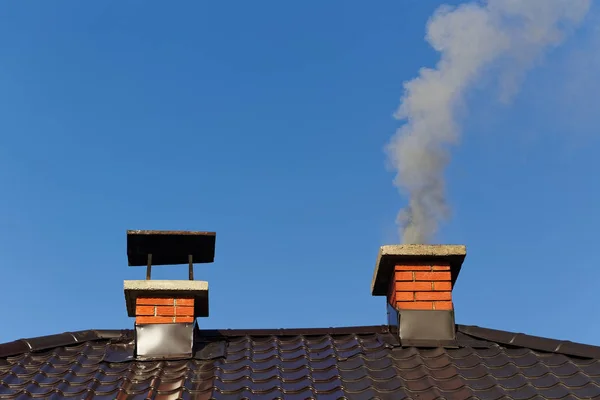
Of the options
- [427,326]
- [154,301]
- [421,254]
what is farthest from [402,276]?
[154,301]

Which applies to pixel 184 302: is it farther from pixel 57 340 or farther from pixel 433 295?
pixel 433 295

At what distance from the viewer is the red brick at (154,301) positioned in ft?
28.6

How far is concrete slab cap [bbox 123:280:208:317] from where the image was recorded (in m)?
8.60

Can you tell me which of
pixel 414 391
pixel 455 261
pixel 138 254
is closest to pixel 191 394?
pixel 414 391

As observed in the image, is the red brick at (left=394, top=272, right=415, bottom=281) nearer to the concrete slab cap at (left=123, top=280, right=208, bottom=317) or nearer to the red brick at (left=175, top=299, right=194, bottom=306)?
the concrete slab cap at (left=123, top=280, right=208, bottom=317)

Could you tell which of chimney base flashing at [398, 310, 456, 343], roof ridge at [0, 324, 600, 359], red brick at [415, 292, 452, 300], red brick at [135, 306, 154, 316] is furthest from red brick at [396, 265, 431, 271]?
red brick at [135, 306, 154, 316]

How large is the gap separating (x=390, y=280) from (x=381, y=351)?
3.57 feet

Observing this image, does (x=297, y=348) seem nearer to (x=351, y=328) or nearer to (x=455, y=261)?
(x=351, y=328)

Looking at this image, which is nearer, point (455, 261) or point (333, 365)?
point (333, 365)

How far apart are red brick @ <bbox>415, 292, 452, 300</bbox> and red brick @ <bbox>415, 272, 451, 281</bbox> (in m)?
0.15

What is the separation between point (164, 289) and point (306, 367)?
5.78ft

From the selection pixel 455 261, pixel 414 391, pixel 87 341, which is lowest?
pixel 414 391

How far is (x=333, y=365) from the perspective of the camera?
793 cm

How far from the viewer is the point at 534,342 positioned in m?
8.29
